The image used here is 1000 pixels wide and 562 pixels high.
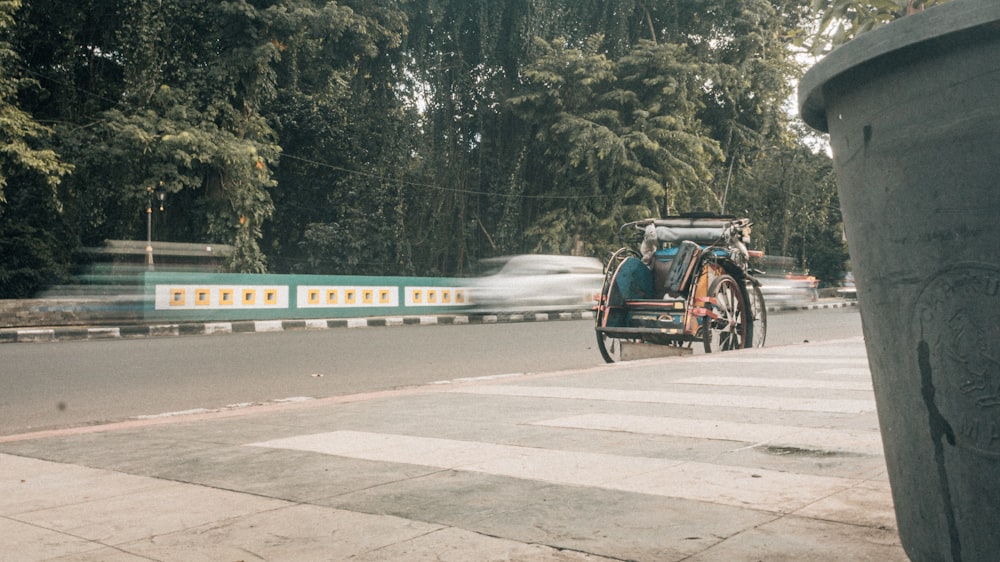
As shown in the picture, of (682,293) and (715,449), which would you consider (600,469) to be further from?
(682,293)

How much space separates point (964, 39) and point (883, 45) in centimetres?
15

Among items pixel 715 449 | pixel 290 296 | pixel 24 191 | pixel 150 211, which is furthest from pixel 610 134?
pixel 715 449

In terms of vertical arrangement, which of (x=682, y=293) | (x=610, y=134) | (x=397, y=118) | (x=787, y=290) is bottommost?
(x=787, y=290)

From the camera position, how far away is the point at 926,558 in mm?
1983

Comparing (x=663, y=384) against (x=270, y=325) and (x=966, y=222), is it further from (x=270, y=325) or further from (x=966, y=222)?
(x=270, y=325)

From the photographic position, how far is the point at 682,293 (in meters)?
11.5

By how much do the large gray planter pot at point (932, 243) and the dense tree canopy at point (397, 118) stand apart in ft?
76.6

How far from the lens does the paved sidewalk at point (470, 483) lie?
10.1 ft

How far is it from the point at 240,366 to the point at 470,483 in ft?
25.6

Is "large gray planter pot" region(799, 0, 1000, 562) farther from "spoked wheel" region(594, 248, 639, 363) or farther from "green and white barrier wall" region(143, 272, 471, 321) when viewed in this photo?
"green and white barrier wall" region(143, 272, 471, 321)

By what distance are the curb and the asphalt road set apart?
155cm

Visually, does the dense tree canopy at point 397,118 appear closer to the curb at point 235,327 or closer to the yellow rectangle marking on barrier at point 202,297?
the yellow rectangle marking on barrier at point 202,297

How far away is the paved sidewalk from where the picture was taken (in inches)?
121

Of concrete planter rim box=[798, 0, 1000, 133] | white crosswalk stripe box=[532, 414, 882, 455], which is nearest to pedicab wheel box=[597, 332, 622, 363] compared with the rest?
white crosswalk stripe box=[532, 414, 882, 455]
